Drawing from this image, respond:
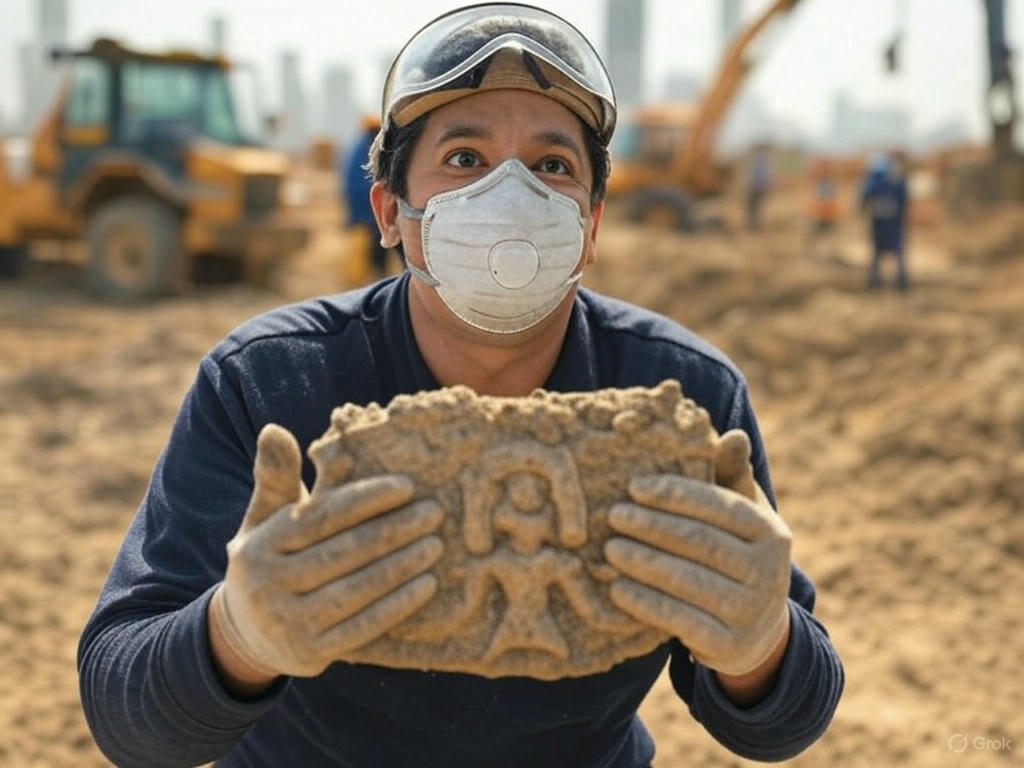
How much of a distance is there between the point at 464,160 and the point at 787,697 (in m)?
1.06

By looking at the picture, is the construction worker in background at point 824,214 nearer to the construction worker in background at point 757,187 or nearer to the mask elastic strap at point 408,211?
the construction worker in background at point 757,187

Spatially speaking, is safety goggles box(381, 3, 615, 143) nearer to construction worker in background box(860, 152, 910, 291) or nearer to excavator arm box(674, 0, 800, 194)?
construction worker in background box(860, 152, 910, 291)

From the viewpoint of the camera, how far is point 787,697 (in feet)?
6.07

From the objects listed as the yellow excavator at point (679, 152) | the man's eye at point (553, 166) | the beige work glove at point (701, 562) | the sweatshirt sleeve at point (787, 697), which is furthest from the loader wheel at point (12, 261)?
the beige work glove at point (701, 562)

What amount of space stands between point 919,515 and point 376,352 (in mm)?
4605

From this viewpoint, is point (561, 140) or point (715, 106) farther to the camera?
point (715, 106)

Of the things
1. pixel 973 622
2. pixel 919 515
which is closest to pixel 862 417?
pixel 919 515

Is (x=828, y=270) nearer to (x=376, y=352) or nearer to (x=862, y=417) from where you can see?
(x=862, y=417)

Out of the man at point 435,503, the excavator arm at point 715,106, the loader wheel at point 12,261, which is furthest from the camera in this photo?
the excavator arm at point 715,106

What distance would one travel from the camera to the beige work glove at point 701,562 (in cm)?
150

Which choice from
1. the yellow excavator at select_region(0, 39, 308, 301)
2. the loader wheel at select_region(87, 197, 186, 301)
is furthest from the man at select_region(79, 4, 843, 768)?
the loader wheel at select_region(87, 197, 186, 301)

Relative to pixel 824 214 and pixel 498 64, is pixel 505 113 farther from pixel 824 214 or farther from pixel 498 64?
pixel 824 214

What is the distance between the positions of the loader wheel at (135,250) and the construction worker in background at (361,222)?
208cm

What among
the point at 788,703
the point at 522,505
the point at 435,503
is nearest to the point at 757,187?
the point at 788,703
